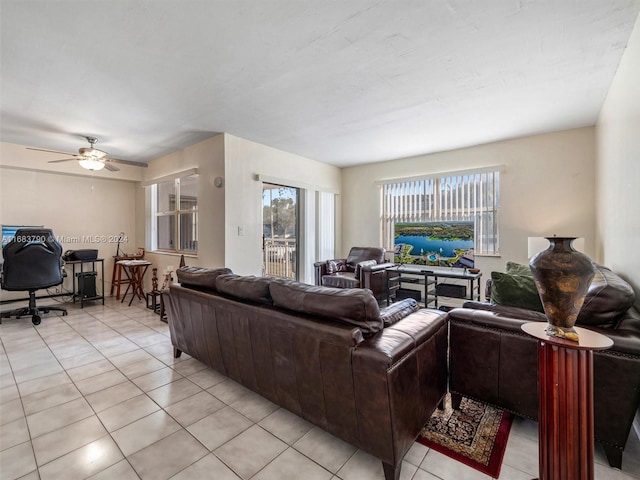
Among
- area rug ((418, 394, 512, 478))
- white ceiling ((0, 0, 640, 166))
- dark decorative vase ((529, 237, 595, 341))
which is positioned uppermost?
white ceiling ((0, 0, 640, 166))

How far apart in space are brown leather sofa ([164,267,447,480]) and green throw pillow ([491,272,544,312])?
1.54 feet

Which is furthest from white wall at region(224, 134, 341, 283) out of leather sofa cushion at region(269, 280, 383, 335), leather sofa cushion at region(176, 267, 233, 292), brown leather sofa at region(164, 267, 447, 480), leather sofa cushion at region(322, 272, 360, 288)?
leather sofa cushion at region(269, 280, 383, 335)

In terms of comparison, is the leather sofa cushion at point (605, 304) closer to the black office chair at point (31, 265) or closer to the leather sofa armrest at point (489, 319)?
the leather sofa armrest at point (489, 319)

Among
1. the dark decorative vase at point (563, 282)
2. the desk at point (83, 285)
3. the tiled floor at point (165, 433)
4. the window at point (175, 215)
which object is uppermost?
the window at point (175, 215)

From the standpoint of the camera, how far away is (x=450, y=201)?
4.93m

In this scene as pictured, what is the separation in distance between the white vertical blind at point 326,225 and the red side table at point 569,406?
4.75 metres

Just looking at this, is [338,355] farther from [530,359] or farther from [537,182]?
[537,182]

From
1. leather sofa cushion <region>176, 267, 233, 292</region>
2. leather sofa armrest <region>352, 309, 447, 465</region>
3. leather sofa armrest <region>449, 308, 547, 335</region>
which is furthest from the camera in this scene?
leather sofa cushion <region>176, 267, 233, 292</region>

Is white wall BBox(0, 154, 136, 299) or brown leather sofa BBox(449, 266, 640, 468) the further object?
white wall BBox(0, 154, 136, 299)

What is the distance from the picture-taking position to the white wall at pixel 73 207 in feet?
15.5

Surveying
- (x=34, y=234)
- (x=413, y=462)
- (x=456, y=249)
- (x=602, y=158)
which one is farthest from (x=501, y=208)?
(x=34, y=234)

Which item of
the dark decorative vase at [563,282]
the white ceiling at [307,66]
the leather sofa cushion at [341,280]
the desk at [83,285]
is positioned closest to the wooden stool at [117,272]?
the desk at [83,285]

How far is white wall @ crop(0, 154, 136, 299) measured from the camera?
4711 mm

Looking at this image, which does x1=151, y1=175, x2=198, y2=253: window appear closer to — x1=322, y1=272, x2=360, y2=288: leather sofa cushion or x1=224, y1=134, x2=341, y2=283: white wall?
x1=224, y1=134, x2=341, y2=283: white wall
